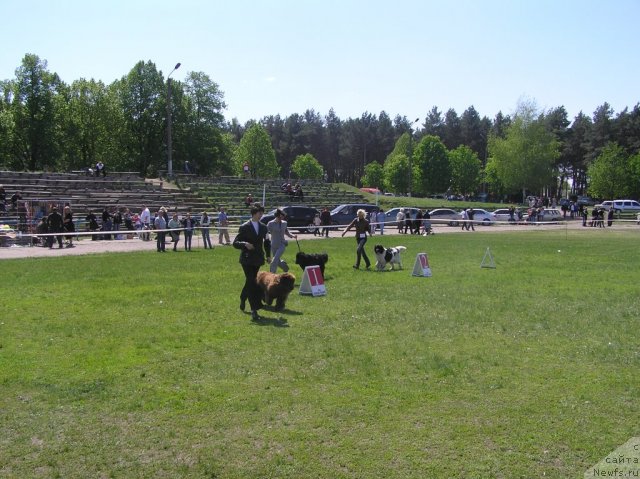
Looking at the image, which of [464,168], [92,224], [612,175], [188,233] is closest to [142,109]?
[92,224]

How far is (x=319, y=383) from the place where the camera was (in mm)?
6508

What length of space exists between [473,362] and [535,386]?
103cm

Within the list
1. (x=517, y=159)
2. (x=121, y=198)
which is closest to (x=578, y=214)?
(x=517, y=159)

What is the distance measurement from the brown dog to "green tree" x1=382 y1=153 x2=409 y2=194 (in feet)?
277

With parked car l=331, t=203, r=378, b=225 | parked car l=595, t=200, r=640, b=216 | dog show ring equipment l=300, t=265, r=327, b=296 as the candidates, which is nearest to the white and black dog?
dog show ring equipment l=300, t=265, r=327, b=296

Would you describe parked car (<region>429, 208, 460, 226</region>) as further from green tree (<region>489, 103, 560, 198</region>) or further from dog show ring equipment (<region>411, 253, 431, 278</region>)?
dog show ring equipment (<region>411, 253, 431, 278</region>)

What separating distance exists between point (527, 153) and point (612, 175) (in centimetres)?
1050

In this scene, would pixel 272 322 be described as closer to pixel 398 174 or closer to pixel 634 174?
pixel 634 174

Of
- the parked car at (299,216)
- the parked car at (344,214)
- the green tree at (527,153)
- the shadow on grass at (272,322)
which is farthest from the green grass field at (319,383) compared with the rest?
the green tree at (527,153)

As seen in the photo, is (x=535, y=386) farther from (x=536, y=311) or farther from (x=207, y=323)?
(x=207, y=323)

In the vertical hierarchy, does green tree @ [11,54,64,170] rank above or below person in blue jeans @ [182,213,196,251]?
above

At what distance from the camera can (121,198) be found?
38969 mm

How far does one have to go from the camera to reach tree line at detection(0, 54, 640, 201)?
63969mm

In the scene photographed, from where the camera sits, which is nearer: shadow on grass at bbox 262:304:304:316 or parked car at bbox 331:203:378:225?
shadow on grass at bbox 262:304:304:316
